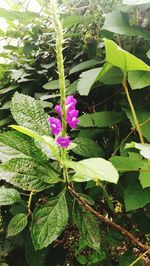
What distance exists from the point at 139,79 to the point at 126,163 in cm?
17

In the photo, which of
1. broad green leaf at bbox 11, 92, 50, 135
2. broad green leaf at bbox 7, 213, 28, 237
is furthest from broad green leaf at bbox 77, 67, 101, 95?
broad green leaf at bbox 7, 213, 28, 237

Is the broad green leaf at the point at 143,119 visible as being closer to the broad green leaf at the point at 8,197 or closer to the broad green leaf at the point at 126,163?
the broad green leaf at the point at 126,163

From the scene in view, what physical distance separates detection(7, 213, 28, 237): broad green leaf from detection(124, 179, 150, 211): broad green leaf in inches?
9.0

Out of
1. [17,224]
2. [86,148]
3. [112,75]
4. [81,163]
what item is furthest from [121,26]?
[17,224]

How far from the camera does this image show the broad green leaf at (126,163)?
652 millimetres

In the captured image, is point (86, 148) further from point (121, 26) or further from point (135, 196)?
point (121, 26)

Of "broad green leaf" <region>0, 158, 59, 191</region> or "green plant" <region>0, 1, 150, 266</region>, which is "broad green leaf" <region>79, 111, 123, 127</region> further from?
"broad green leaf" <region>0, 158, 59, 191</region>

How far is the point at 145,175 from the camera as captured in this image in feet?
2.08

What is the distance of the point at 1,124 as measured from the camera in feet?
3.24

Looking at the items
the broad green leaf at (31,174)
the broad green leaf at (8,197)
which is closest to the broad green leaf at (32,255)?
the broad green leaf at (8,197)

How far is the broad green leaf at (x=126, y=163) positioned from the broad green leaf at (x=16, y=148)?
14 centimetres

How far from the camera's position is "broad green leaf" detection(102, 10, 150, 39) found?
2.42 ft

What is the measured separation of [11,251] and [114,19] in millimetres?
A: 688

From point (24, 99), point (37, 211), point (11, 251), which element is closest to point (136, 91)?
point (24, 99)
